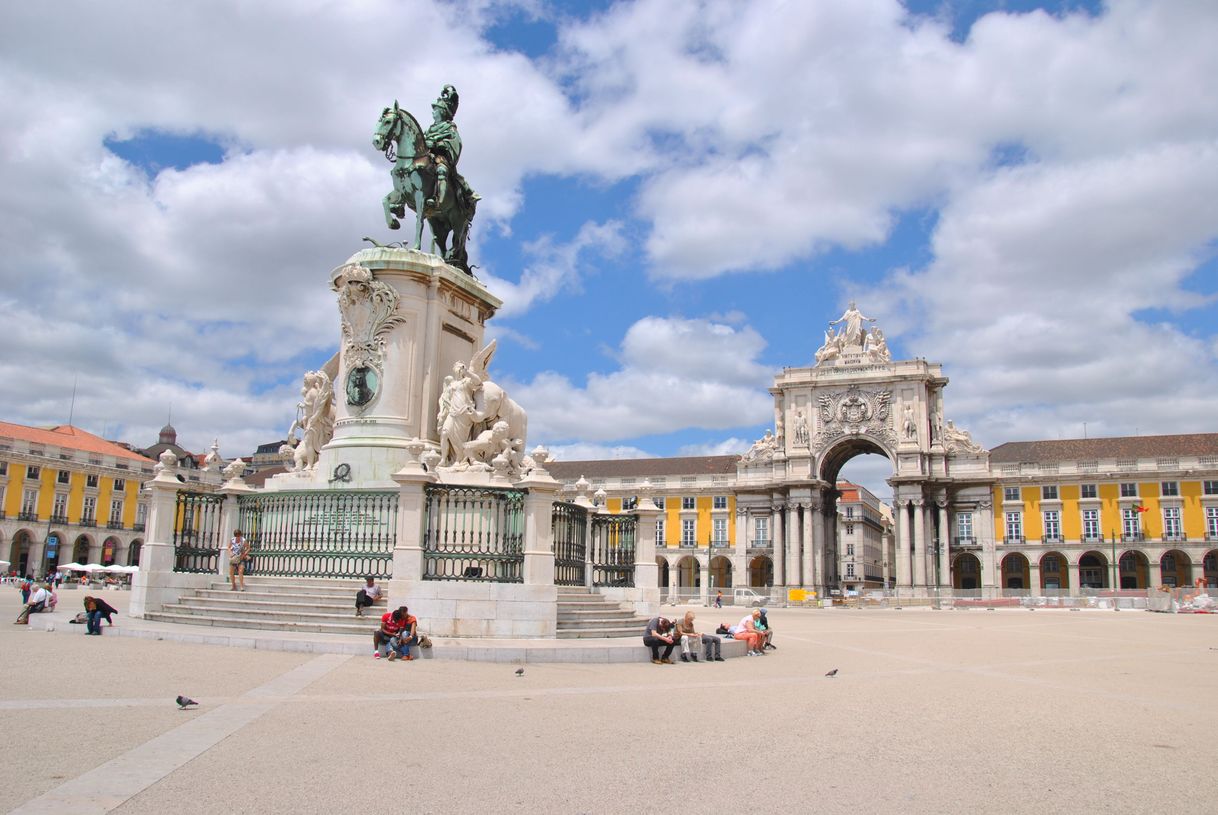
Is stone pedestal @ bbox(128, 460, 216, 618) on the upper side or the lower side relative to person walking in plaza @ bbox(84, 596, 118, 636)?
upper

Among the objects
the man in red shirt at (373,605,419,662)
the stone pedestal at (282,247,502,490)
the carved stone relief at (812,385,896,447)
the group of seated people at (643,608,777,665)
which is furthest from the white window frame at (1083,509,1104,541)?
the man in red shirt at (373,605,419,662)

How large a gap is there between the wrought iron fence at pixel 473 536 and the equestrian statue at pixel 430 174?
5291 millimetres

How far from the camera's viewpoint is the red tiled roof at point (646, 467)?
83.5 meters

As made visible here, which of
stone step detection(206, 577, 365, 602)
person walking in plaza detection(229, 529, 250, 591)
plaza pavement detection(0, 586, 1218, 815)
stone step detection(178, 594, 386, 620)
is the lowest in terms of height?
plaza pavement detection(0, 586, 1218, 815)

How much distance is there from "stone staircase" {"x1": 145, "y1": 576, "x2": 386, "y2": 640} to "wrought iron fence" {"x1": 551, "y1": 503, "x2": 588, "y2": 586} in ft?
8.54

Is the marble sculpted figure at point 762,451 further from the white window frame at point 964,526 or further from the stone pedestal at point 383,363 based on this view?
the stone pedestal at point 383,363

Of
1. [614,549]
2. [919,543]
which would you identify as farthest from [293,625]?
[919,543]

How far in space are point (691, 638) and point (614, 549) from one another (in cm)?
334

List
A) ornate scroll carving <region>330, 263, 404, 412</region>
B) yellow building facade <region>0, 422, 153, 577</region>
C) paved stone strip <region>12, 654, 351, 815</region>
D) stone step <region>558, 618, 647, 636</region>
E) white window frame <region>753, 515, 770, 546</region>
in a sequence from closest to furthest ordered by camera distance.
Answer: paved stone strip <region>12, 654, 351, 815</region>, stone step <region>558, 618, 647, 636</region>, ornate scroll carving <region>330, 263, 404, 412</region>, yellow building facade <region>0, 422, 153, 577</region>, white window frame <region>753, 515, 770, 546</region>

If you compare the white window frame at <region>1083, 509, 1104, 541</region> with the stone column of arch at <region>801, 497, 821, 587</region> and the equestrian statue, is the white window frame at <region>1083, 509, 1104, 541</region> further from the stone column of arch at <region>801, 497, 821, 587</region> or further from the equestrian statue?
the equestrian statue

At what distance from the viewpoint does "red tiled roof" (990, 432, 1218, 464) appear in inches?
2785

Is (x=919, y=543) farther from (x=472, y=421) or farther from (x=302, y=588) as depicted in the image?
(x=302, y=588)

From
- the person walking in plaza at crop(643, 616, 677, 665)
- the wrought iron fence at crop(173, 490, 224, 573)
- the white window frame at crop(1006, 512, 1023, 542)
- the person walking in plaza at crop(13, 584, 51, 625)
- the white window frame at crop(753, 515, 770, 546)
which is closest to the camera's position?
the person walking in plaza at crop(643, 616, 677, 665)

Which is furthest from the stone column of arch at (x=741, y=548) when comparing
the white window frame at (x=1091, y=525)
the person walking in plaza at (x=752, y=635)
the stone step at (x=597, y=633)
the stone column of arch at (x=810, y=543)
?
the stone step at (x=597, y=633)
